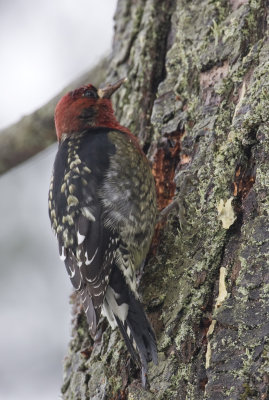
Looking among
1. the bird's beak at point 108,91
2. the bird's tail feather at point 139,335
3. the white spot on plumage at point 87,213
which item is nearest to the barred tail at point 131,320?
the bird's tail feather at point 139,335

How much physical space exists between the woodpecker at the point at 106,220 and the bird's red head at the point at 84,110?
191mm

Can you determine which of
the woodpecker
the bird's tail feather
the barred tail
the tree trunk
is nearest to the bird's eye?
the tree trunk

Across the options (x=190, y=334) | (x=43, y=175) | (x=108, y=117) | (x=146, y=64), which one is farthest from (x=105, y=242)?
(x=43, y=175)

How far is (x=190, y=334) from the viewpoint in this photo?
2.62m

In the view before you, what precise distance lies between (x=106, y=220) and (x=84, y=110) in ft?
3.63

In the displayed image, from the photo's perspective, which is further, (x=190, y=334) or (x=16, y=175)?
(x=16, y=175)

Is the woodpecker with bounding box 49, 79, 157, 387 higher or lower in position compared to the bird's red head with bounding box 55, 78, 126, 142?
lower

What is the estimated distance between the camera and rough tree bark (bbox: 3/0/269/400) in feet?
8.01

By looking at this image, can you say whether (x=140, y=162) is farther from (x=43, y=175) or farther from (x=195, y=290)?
(x=43, y=175)

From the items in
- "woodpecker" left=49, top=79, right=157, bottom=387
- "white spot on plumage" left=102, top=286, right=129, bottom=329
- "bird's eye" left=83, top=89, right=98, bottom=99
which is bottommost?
"white spot on plumage" left=102, top=286, right=129, bottom=329

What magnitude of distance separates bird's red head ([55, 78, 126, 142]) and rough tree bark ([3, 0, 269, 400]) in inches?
5.0

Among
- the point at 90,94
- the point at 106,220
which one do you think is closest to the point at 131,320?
the point at 106,220

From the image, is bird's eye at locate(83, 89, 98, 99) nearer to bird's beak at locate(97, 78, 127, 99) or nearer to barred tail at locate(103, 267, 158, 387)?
bird's beak at locate(97, 78, 127, 99)

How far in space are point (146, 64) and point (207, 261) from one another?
177cm
